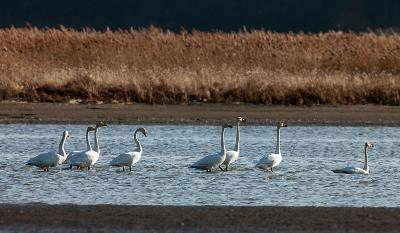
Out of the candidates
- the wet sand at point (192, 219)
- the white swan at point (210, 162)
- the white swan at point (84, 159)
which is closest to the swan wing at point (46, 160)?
the white swan at point (84, 159)

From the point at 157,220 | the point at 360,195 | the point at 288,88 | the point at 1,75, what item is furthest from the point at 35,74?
the point at 157,220

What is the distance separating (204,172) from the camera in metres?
17.0

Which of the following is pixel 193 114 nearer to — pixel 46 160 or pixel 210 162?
pixel 210 162

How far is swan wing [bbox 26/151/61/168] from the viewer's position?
54.4ft

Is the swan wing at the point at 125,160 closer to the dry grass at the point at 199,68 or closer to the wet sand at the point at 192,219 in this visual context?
the wet sand at the point at 192,219

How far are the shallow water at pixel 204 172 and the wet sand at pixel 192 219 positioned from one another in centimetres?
67

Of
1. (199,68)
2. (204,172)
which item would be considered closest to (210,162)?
(204,172)

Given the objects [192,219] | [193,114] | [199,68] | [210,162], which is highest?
[199,68]

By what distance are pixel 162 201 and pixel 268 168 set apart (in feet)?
11.7

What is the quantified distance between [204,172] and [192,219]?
5.07m

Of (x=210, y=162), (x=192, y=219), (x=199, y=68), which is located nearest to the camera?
(x=192, y=219)

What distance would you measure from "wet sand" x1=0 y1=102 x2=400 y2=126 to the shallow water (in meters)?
0.54

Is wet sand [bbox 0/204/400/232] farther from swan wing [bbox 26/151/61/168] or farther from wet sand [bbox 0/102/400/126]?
wet sand [bbox 0/102/400/126]

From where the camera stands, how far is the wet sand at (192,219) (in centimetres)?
1145
